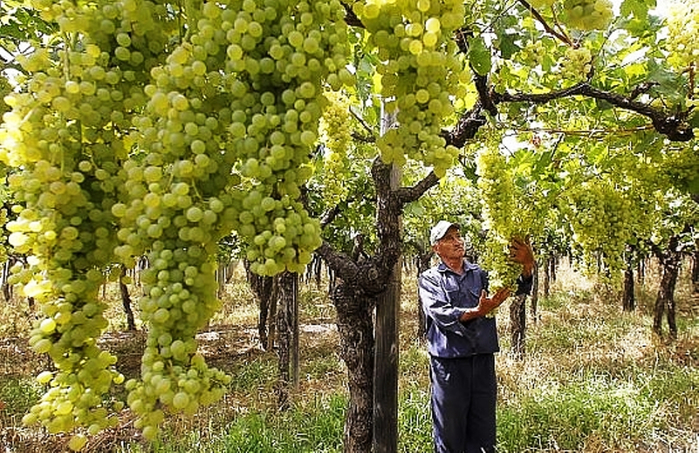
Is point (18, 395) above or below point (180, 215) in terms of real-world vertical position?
below

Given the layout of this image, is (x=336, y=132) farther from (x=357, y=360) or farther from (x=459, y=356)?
(x=459, y=356)

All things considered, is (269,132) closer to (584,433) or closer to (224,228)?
(224,228)

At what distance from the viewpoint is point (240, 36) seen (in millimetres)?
658

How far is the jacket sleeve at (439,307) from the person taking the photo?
417 centimetres

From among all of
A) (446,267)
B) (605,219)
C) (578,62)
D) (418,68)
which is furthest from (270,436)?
(418,68)

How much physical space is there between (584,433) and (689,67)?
14.3 ft

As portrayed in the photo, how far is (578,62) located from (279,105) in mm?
1732

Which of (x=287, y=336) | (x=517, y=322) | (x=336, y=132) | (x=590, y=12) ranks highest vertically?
(x=336, y=132)

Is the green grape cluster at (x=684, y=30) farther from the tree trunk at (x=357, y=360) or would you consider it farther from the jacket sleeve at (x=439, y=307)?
the jacket sleeve at (x=439, y=307)

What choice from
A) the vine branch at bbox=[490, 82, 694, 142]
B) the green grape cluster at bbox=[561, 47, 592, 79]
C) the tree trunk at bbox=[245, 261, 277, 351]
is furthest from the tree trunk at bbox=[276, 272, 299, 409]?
the green grape cluster at bbox=[561, 47, 592, 79]

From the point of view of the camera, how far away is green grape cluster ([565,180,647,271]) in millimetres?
3330

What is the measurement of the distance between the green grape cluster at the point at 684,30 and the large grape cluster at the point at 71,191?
187 cm

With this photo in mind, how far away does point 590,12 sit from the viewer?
0.72m

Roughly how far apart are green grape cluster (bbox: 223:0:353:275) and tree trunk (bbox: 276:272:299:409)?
6.32 meters
